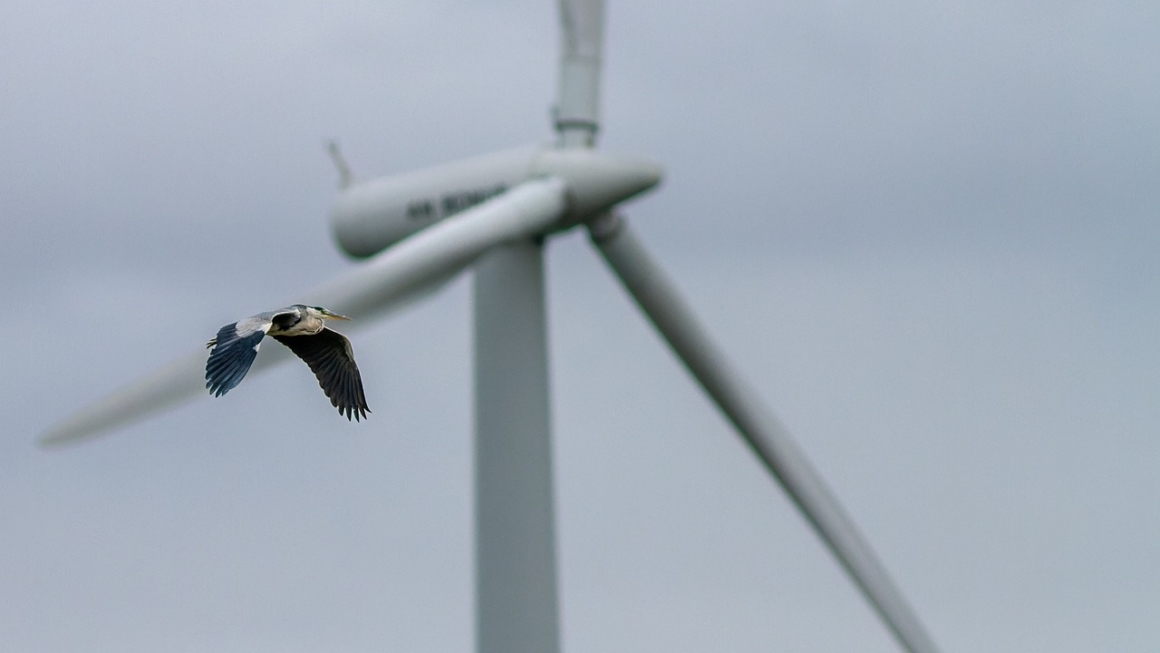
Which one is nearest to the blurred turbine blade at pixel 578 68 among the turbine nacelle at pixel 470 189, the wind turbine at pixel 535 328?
the wind turbine at pixel 535 328

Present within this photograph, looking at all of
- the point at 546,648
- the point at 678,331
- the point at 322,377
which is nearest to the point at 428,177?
the point at 678,331

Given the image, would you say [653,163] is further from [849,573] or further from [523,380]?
[849,573]

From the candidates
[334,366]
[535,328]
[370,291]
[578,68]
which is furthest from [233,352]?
[578,68]

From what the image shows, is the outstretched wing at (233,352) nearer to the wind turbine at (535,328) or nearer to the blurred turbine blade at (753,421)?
the wind turbine at (535,328)

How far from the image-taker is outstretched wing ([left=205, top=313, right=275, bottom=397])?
15.7 meters

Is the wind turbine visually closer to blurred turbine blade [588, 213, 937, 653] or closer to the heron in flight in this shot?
blurred turbine blade [588, 213, 937, 653]

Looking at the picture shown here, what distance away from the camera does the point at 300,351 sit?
1878cm

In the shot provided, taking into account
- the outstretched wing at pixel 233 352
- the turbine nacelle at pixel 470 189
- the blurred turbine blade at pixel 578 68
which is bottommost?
the outstretched wing at pixel 233 352

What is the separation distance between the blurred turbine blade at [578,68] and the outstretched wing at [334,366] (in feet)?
66.3

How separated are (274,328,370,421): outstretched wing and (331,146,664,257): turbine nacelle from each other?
18.9 m

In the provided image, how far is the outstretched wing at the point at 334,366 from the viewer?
58.1ft

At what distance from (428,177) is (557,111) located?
2.45 meters

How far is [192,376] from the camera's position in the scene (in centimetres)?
3200

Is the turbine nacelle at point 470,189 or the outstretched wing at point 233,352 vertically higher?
the turbine nacelle at point 470,189
